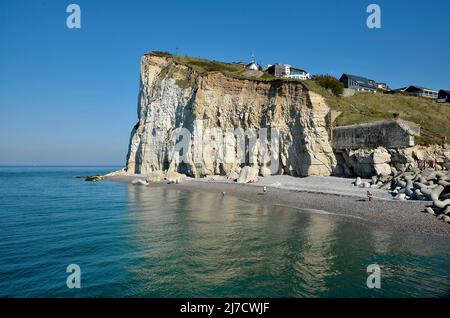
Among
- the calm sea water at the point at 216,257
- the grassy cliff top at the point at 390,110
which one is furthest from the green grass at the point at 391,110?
the calm sea water at the point at 216,257

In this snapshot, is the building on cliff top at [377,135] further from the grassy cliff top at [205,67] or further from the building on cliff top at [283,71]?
the building on cliff top at [283,71]

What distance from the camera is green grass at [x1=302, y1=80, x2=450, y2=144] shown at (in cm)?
3256

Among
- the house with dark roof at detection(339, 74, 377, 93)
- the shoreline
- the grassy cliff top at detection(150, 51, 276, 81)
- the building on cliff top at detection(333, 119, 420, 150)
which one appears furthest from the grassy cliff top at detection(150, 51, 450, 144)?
the house with dark roof at detection(339, 74, 377, 93)

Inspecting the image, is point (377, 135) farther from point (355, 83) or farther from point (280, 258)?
point (355, 83)

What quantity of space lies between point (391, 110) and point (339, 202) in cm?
2571

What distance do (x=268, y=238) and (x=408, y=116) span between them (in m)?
32.9

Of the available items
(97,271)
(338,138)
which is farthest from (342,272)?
(338,138)

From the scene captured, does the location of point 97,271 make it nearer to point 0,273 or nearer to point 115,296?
point 115,296

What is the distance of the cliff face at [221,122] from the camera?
36281 mm

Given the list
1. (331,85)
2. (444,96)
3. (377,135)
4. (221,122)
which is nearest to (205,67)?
(221,122)
